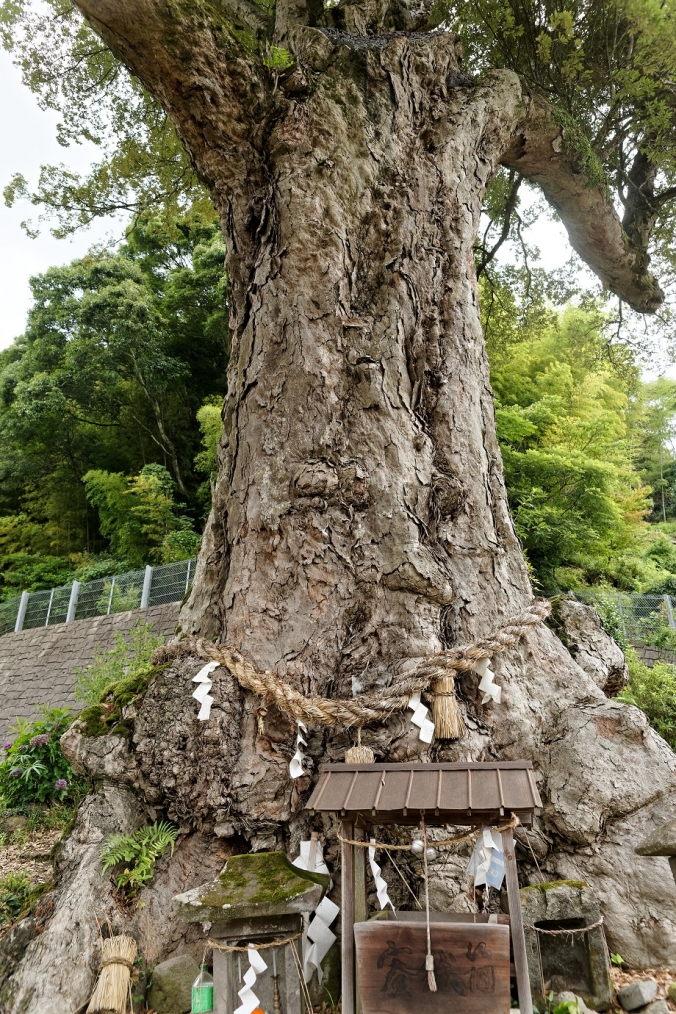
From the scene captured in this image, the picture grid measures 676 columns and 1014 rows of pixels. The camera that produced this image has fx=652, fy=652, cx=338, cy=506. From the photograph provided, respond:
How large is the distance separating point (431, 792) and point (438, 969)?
536 mm

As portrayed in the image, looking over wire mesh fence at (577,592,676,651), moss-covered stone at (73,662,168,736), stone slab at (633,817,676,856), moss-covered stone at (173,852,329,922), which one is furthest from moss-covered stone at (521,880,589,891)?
wire mesh fence at (577,592,676,651)

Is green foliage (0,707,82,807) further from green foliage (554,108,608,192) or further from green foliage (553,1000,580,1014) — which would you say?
green foliage (554,108,608,192)

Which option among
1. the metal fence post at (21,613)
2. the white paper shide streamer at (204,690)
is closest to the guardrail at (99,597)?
the metal fence post at (21,613)

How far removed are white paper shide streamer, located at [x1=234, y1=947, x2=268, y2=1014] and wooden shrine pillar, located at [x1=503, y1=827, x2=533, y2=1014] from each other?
0.93 meters

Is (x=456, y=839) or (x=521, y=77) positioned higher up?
(x=521, y=77)

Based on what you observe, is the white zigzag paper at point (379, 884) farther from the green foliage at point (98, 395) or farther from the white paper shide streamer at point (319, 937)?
the green foliage at point (98, 395)

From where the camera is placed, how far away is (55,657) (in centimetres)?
1227

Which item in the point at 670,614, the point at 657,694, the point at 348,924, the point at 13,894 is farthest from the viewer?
the point at 670,614

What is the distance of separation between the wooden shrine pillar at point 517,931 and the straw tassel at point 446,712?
954 millimetres

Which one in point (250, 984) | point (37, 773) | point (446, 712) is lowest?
point (37, 773)

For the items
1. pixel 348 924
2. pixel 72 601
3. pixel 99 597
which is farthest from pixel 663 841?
pixel 72 601

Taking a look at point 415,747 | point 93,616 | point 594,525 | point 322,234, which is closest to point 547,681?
point 415,747

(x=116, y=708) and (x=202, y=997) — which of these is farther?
(x=116, y=708)

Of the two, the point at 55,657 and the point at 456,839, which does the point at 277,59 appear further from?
the point at 55,657
